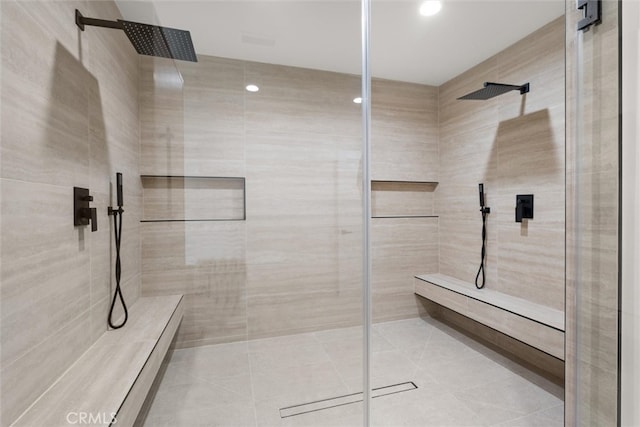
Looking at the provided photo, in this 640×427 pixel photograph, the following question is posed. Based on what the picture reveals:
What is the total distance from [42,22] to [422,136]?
2438 millimetres

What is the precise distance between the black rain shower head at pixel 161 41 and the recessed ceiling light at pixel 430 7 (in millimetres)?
1347

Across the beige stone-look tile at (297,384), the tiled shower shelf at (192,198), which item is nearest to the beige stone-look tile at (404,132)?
the tiled shower shelf at (192,198)

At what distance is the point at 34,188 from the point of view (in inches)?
35.5

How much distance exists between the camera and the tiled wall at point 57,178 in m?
0.81

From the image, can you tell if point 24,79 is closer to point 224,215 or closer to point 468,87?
point 224,215

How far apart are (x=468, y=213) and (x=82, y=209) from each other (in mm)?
2479

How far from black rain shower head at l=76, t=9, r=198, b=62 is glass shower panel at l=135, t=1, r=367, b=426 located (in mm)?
52

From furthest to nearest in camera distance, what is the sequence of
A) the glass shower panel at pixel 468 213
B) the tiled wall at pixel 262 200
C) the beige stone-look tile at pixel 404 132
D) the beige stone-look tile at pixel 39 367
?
the beige stone-look tile at pixel 404 132
the glass shower panel at pixel 468 213
the tiled wall at pixel 262 200
the beige stone-look tile at pixel 39 367

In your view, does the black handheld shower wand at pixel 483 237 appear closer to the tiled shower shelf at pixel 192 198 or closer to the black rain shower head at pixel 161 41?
the tiled shower shelf at pixel 192 198

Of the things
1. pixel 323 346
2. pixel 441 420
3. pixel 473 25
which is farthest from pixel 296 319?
pixel 473 25

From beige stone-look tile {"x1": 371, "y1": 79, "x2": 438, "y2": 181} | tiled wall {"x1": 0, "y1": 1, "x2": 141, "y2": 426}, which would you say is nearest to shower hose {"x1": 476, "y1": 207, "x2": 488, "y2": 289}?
beige stone-look tile {"x1": 371, "y1": 79, "x2": 438, "y2": 181}

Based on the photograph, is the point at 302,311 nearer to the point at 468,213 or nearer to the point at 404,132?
the point at 468,213

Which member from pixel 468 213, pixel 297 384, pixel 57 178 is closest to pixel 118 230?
pixel 57 178

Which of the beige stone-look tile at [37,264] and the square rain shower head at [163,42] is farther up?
the square rain shower head at [163,42]
